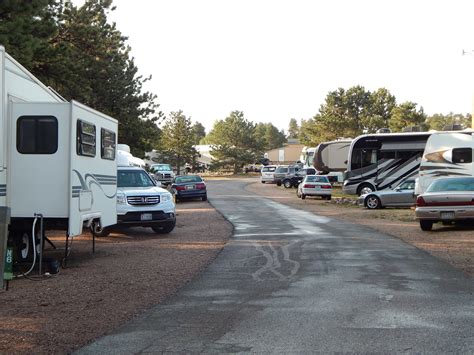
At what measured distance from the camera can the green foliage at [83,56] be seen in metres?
15.8

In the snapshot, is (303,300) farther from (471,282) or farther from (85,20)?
(85,20)

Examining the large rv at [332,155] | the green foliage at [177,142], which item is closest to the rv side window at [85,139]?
the large rv at [332,155]

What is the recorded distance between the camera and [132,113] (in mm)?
35281

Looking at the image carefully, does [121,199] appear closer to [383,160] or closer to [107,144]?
[107,144]

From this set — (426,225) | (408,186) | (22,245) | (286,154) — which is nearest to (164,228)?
(22,245)

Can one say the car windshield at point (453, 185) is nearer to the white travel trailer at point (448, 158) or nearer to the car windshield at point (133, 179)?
the white travel trailer at point (448, 158)

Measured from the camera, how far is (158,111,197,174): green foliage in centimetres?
7594

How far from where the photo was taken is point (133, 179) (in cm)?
1686

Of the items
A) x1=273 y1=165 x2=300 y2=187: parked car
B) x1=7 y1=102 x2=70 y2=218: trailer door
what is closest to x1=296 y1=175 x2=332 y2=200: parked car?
x1=273 y1=165 x2=300 y2=187: parked car

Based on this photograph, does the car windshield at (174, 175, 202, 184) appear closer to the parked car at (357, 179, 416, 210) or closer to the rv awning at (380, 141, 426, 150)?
the parked car at (357, 179, 416, 210)

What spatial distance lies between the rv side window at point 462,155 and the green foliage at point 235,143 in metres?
58.9

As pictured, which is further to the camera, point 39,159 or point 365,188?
point 365,188

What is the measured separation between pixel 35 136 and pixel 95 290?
2981 millimetres

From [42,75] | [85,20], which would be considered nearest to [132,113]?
[85,20]
